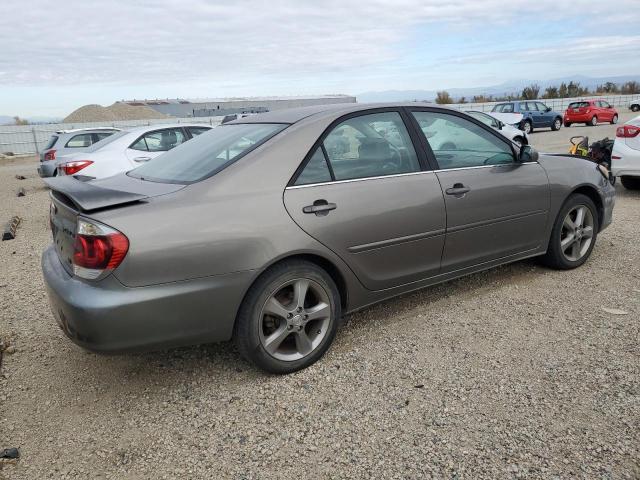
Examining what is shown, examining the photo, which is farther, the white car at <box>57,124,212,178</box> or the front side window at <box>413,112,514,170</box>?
the white car at <box>57,124,212,178</box>

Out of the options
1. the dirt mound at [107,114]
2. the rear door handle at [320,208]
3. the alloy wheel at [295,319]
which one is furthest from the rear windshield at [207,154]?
the dirt mound at [107,114]

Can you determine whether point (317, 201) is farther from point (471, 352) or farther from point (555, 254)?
point (555, 254)

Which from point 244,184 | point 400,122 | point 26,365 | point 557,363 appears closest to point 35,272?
point 26,365

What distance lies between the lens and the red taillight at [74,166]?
28.2 ft

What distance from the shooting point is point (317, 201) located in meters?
3.29

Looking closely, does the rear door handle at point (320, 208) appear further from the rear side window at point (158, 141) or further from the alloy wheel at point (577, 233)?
the rear side window at point (158, 141)

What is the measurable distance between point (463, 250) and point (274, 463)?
7.26 feet

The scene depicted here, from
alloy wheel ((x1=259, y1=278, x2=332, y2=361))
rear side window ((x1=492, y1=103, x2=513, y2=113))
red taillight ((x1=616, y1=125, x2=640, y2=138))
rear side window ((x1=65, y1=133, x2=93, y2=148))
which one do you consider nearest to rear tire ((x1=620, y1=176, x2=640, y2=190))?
red taillight ((x1=616, y1=125, x2=640, y2=138))

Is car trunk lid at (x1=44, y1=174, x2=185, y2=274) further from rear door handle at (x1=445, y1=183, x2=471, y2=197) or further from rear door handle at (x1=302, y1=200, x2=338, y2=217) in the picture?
rear door handle at (x1=445, y1=183, x2=471, y2=197)

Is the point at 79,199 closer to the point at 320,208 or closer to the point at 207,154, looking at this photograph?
the point at 207,154

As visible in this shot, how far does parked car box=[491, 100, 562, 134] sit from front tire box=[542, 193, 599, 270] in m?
23.5

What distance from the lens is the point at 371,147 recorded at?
3.69 meters

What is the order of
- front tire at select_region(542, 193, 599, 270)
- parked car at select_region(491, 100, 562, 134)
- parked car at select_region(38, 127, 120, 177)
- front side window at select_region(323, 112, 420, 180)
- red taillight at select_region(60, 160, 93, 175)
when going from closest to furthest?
1. front side window at select_region(323, 112, 420, 180)
2. front tire at select_region(542, 193, 599, 270)
3. red taillight at select_region(60, 160, 93, 175)
4. parked car at select_region(38, 127, 120, 177)
5. parked car at select_region(491, 100, 562, 134)

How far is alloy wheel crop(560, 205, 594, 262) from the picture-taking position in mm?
Result: 4863
